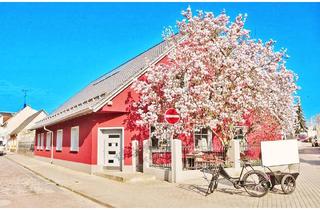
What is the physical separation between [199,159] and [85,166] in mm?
6920

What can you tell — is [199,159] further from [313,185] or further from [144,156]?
[313,185]

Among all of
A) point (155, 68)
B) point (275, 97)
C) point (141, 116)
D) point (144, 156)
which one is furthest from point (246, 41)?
point (144, 156)

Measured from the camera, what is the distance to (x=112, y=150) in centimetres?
1784

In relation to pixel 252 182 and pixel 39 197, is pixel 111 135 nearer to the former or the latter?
pixel 39 197

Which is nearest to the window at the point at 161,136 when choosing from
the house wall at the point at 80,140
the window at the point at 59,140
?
the house wall at the point at 80,140

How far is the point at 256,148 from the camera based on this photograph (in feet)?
57.9

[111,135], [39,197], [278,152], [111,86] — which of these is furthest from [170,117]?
[111,86]

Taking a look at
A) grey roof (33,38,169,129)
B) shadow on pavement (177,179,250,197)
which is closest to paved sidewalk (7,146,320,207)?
shadow on pavement (177,179,250,197)

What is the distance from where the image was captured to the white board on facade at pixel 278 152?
34.8ft

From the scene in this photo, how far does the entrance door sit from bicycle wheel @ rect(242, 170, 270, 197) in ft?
28.6

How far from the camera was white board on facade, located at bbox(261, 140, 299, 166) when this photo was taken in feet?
34.8

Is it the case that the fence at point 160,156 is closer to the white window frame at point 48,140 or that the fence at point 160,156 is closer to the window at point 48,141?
the white window frame at point 48,140

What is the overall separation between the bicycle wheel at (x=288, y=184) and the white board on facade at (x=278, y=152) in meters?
0.48

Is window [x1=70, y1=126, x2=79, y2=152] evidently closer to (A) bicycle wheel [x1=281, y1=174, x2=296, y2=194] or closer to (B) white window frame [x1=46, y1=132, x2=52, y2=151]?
(B) white window frame [x1=46, y1=132, x2=52, y2=151]
